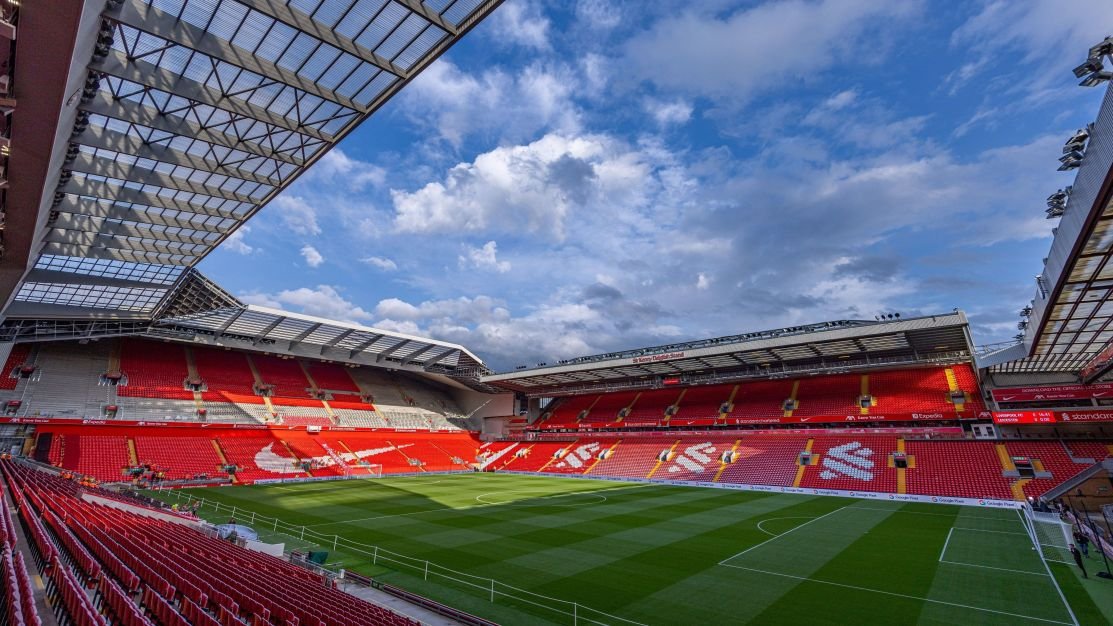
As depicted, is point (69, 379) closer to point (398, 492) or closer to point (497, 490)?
point (398, 492)

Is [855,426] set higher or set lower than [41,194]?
lower

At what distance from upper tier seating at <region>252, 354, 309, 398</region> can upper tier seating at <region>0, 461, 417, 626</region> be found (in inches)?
1522

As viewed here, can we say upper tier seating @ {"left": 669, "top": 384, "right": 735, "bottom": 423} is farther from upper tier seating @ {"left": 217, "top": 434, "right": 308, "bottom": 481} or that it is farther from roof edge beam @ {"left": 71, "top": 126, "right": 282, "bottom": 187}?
roof edge beam @ {"left": 71, "top": 126, "right": 282, "bottom": 187}

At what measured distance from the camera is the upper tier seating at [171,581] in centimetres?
764

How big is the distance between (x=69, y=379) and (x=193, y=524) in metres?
29.8

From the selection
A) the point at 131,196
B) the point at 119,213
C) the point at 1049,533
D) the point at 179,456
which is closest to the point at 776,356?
the point at 1049,533

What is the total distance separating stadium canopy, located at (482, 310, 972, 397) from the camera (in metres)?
36.0

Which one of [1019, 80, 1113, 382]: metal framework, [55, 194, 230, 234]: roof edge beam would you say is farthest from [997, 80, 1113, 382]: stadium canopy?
[55, 194, 230, 234]: roof edge beam

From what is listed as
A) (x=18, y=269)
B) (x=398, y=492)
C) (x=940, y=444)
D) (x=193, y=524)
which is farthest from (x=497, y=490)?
(x=940, y=444)

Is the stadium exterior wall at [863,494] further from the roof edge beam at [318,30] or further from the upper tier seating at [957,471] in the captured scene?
the roof edge beam at [318,30]

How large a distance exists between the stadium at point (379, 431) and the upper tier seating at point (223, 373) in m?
0.33

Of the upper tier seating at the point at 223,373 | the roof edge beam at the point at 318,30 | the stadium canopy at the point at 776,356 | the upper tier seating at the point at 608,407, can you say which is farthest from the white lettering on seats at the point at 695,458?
the upper tier seating at the point at 223,373

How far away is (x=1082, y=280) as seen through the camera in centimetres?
1488

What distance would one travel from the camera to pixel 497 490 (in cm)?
3731
